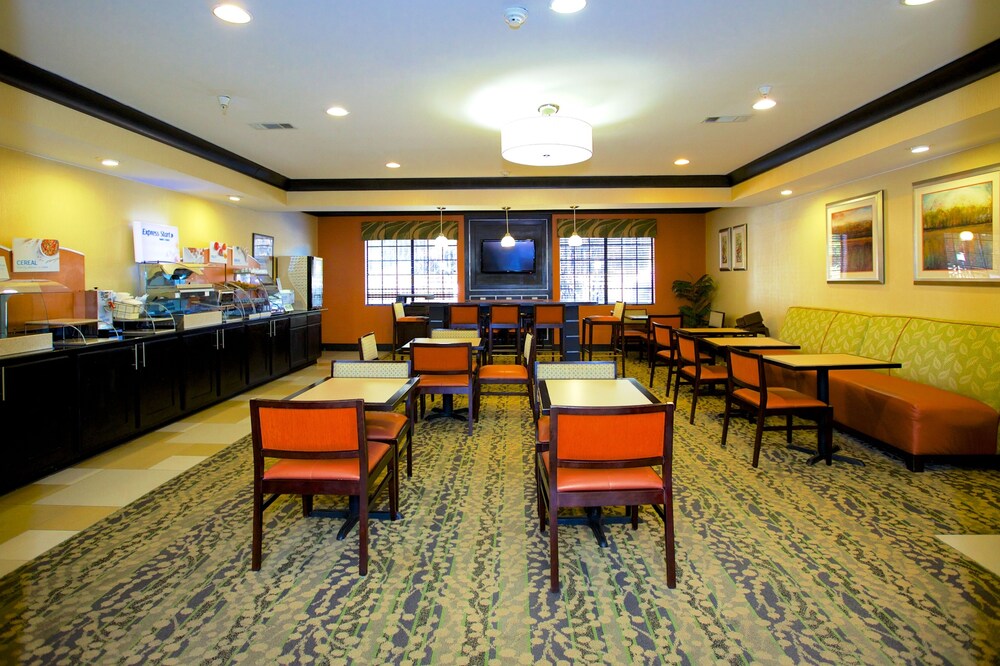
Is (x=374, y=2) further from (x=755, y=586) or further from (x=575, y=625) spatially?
(x=755, y=586)

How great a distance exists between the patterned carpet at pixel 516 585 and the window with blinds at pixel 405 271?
7.37m

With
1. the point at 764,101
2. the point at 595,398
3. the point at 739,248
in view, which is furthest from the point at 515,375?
the point at 739,248

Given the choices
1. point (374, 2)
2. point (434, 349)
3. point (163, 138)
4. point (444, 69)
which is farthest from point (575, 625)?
point (163, 138)

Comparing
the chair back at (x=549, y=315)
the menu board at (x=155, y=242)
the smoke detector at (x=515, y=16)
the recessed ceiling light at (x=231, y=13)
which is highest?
the recessed ceiling light at (x=231, y=13)

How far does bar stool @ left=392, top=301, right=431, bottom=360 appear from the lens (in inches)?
347

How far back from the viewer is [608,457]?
231cm

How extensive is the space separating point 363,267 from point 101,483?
24.4 feet

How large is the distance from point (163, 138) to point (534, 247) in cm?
678

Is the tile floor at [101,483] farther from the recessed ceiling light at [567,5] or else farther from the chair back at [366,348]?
the recessed ceiling light at [567,5]

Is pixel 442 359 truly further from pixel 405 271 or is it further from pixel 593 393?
pixel 405 271

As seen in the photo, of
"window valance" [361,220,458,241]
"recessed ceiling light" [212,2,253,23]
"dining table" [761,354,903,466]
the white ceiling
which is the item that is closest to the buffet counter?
the white ceiling

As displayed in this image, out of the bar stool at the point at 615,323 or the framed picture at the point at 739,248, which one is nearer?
the bar stool at the point at 615,323

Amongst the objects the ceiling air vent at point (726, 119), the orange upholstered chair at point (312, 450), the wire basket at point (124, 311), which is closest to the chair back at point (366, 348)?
the wire basket at point (124, 311)

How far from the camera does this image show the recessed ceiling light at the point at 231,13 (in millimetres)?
2740
